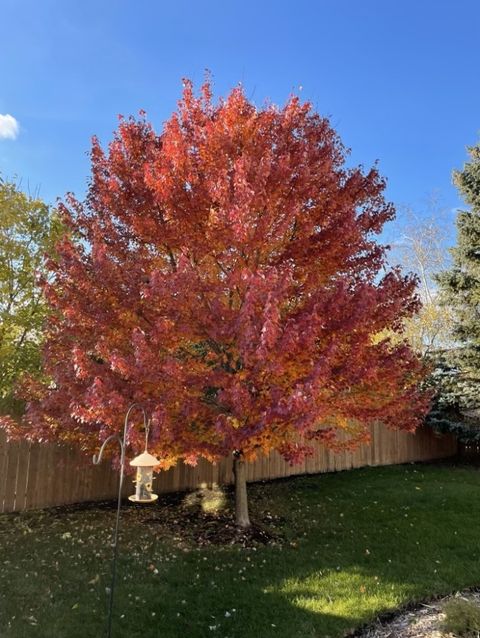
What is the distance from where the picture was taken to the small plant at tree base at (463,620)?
13.1 ft

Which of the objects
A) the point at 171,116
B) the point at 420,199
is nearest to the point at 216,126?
the point at 171,116

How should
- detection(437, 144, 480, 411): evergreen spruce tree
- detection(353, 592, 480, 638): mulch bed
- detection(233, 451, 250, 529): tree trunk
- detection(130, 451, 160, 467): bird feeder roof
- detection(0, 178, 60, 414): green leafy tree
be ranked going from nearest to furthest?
detection(130, 451, 160, 467): bird feeder roof < detection(353, 592, 480, 638): mulch bed < detection(233, 451, 250, 529): tree trunk < detection(0, 178, 60, 414): green leafy tree < detection(437, 144, 480, 411): evergreen spruce tree

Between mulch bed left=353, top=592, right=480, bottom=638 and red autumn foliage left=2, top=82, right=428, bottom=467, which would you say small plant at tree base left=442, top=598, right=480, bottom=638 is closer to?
mulch bed left=353, top=592, right=480, bottom=638

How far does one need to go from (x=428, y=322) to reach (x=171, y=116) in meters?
15.0

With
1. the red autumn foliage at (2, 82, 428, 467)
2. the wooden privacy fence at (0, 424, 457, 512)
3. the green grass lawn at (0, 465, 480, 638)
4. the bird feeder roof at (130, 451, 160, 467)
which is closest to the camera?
the bird feeder roof at (130, 451, 160, 467)

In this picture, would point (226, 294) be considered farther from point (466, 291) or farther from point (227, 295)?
point (466, 291)

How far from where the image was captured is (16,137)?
8859mm

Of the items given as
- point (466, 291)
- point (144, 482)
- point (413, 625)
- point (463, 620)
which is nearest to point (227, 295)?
point (144, 482)

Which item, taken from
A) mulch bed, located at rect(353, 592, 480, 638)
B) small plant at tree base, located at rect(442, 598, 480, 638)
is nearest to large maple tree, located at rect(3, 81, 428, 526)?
mulch bed, located at rect(353, 592, 480, 638)

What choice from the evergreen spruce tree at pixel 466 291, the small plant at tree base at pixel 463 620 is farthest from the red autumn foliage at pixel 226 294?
the evergreen spruce tree at pixel 466 291

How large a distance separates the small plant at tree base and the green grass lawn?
0.95m

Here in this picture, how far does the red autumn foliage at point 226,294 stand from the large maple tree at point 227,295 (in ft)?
0.08

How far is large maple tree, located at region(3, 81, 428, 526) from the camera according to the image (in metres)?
5.74

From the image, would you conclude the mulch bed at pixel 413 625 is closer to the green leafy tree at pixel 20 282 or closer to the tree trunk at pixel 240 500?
the tree trunk at pixel 240 500
